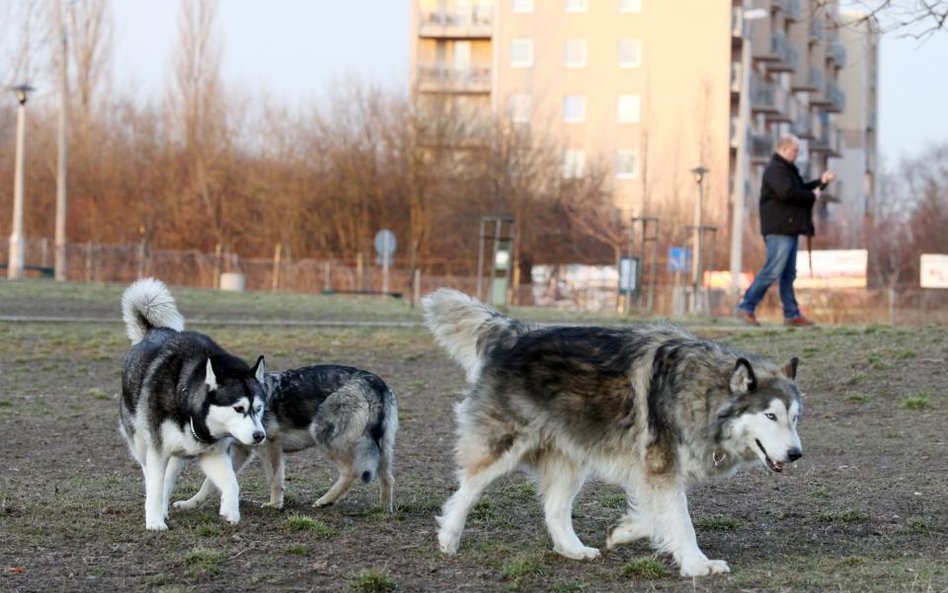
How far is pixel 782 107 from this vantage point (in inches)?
3004

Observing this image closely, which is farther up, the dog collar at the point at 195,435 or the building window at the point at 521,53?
the building window at the point at 521,53

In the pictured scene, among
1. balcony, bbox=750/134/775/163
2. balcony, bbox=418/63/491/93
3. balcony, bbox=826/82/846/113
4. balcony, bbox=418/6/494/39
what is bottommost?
balcony, bbox=750/134/775/163

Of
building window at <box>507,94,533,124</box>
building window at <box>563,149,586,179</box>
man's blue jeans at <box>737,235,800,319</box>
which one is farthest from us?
building window at <box>507,94,533,124</box>

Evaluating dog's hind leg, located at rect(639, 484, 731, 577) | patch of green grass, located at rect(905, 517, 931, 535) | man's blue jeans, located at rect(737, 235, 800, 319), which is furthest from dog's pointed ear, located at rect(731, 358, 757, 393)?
man's blue jeans, located at rect(737, 235, 800, 319)

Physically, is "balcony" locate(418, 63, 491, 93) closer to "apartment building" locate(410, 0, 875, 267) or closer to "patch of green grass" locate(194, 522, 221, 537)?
"apartment building" locate(410, 0, 875, 267)

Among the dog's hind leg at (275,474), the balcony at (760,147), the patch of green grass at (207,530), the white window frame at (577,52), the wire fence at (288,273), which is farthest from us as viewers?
the white window frame at (577,52)

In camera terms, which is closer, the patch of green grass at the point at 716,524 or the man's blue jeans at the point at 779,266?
the patch of green grass at the point at 716,524

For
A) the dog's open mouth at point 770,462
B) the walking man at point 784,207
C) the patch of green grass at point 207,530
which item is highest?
the walking man at point 784,207

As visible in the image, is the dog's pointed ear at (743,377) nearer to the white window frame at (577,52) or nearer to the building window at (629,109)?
the building window at (629,109)

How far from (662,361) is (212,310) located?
2358 cm

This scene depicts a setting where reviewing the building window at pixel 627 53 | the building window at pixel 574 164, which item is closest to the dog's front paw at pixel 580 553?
the building window at pixel 574 164

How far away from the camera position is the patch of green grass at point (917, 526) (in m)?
8.13

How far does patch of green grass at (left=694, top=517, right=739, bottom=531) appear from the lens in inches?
327

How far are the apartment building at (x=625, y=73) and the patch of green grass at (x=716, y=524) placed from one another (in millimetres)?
60593
